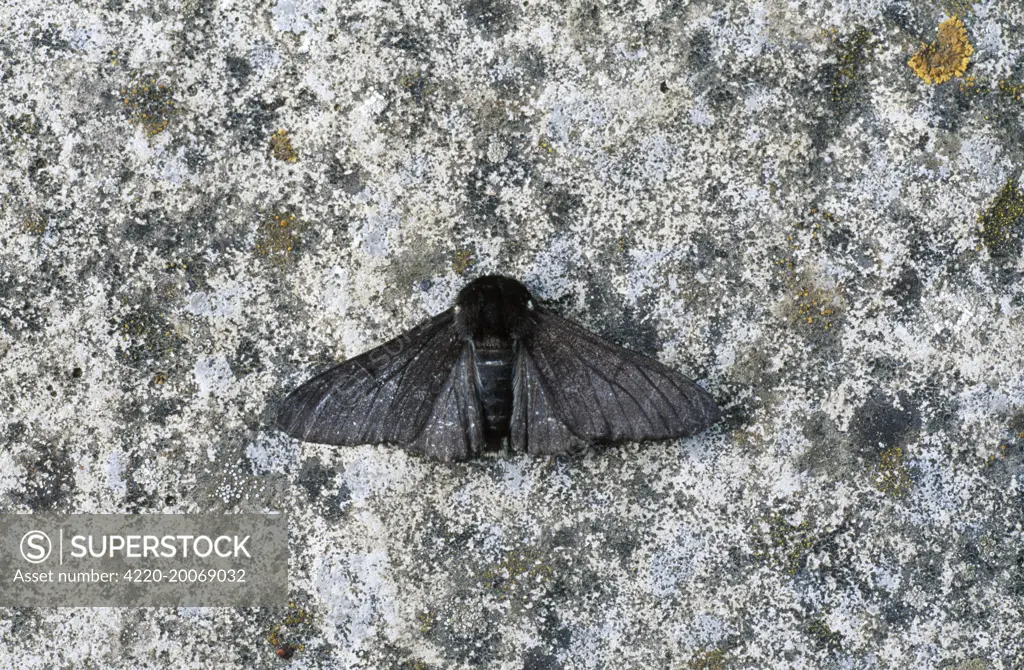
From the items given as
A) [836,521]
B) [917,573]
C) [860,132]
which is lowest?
[917,573]

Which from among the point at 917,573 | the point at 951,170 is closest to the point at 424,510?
the point at 917,573

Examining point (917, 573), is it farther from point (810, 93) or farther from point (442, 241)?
point (442, 241)

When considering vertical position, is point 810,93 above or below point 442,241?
above

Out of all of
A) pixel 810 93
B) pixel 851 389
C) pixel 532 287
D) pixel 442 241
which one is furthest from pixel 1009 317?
pixel 442 241

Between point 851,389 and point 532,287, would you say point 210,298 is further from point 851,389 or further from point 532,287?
point 851,389

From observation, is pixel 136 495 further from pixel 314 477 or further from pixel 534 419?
pixel 534 419

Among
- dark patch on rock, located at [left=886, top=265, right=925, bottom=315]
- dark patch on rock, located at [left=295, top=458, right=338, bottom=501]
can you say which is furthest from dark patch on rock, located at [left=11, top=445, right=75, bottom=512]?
dark patch on rock, located at [left=886, top=265, right=925, bottom=315]

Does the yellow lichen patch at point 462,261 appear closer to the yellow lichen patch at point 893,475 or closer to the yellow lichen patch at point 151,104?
the yellow lichen patch at point 151,104
